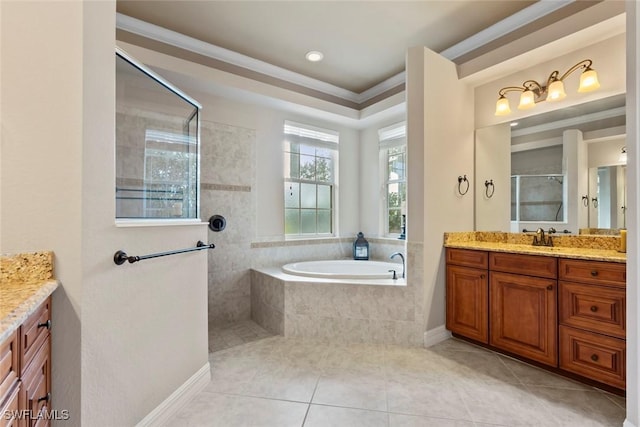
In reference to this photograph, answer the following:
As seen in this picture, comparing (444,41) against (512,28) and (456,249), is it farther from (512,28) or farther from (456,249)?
(456,249)

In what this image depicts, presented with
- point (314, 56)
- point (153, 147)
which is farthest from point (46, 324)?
point (314, 56)

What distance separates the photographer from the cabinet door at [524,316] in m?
2.09

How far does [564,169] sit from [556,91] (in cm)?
65

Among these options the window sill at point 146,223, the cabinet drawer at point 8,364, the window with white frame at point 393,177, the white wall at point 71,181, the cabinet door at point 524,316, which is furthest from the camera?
the window with white frame at point 393,177

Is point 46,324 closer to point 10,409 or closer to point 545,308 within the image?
point 10,409

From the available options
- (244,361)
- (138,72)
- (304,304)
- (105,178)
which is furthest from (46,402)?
(304,304)

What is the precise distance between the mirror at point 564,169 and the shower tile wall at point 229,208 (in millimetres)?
2434

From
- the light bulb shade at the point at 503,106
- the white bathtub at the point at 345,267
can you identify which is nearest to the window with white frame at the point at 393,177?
the white bathtub at the point at 345,267

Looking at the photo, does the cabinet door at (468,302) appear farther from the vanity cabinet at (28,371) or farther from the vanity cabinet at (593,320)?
the vanity cabinet at (28,371)

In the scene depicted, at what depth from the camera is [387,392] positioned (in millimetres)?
1896

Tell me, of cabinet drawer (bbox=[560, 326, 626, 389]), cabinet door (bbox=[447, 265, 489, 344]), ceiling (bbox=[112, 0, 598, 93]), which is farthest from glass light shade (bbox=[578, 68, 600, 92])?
cabinet drawer (bbox=[560, 326, 626, 389])

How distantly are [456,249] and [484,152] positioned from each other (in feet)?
3.46

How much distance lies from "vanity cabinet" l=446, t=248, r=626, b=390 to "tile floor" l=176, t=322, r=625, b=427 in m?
0.15

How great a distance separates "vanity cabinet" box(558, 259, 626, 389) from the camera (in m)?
1.78
